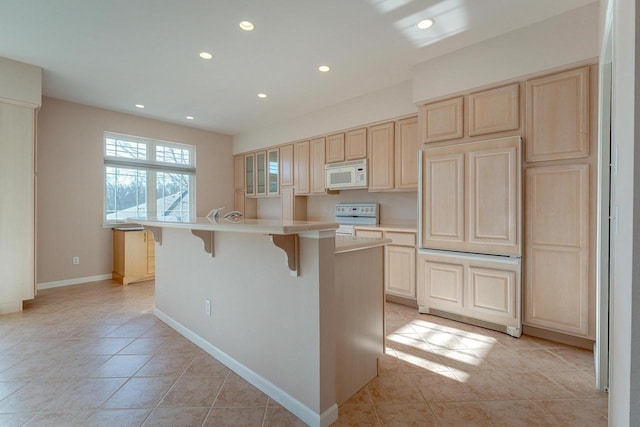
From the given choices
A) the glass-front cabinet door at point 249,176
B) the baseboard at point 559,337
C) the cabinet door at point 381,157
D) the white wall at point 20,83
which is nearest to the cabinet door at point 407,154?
the cabinet door at point 381,157

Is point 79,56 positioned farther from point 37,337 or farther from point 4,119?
point 37,337

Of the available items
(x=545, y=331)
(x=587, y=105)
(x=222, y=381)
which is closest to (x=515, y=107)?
(x=587, y=105)

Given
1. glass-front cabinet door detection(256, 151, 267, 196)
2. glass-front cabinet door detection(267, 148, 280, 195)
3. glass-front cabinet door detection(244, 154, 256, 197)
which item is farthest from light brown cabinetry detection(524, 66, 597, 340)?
glass-front cabinet door detection(244, 154, 256, 197)

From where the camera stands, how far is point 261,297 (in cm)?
185

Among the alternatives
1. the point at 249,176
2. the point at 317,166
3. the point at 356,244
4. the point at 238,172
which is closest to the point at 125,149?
the point at 238,172

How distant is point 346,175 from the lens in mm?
4422

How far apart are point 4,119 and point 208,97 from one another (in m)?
2.22

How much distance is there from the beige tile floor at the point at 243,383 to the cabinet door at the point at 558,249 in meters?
0.30

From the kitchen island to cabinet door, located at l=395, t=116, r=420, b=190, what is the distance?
1.94m

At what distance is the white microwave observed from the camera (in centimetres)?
424

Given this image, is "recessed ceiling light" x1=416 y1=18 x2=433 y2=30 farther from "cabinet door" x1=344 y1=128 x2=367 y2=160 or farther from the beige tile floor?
the beige tile floor

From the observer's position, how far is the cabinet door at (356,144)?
4.24m

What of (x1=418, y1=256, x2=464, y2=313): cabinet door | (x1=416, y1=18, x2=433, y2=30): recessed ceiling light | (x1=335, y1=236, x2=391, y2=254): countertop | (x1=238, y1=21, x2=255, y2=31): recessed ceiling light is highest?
(x1=416, y1=18, x2=433, y2=30): recessed ceiling light

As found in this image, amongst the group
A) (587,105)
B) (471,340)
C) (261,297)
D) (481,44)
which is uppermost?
(481,44)
